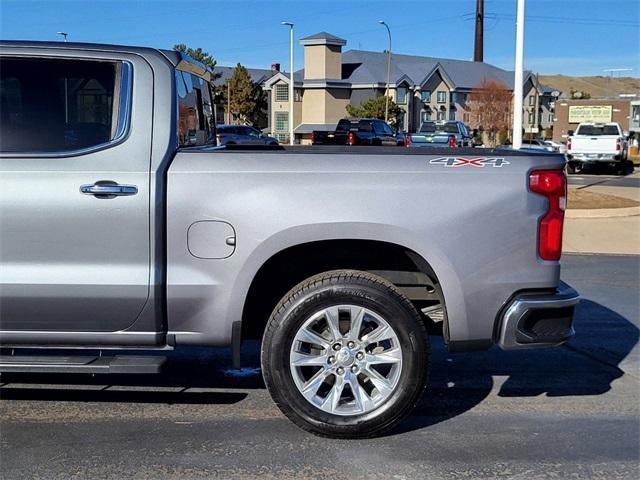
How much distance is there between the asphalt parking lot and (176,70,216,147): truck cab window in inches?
63.6

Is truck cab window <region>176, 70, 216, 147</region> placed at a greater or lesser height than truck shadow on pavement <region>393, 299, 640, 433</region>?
greater

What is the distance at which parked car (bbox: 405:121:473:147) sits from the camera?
3002cm

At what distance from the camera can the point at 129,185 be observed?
4148 millimetres

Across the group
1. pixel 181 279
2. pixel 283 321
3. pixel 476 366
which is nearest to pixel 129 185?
pixel 181 279

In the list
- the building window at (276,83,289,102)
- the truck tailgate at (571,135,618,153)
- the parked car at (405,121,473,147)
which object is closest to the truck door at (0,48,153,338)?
the parked car at (405,121,473,147)

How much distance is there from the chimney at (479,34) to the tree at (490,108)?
5.08 metres

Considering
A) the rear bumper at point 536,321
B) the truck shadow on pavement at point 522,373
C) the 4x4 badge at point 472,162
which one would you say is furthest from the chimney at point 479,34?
the rear bumper at point 536,321

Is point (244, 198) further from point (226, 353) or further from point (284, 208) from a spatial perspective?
point (226, 353)

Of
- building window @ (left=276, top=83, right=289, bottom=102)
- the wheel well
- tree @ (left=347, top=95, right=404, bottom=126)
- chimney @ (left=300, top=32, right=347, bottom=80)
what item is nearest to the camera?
the wheel well

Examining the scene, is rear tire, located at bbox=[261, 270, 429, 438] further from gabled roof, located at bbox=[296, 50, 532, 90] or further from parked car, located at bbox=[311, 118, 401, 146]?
gabled roof, located at bbox=[296, 50, 532, 90]

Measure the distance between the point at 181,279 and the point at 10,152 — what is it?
3.79 ft

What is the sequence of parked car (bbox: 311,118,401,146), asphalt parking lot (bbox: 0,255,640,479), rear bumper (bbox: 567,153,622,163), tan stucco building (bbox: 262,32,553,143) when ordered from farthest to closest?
tan stucco building (bbox: 262,32,553,143), parked car (bbox: 311,118,401,146), rear bumper (bbox: 567,153,622,163), asphalt parking lot (bbox: 0,255,640,479)

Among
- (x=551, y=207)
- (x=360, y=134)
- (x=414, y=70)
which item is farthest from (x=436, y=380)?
(x=414, y=70)

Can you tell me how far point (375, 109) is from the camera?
65062 millimetres
